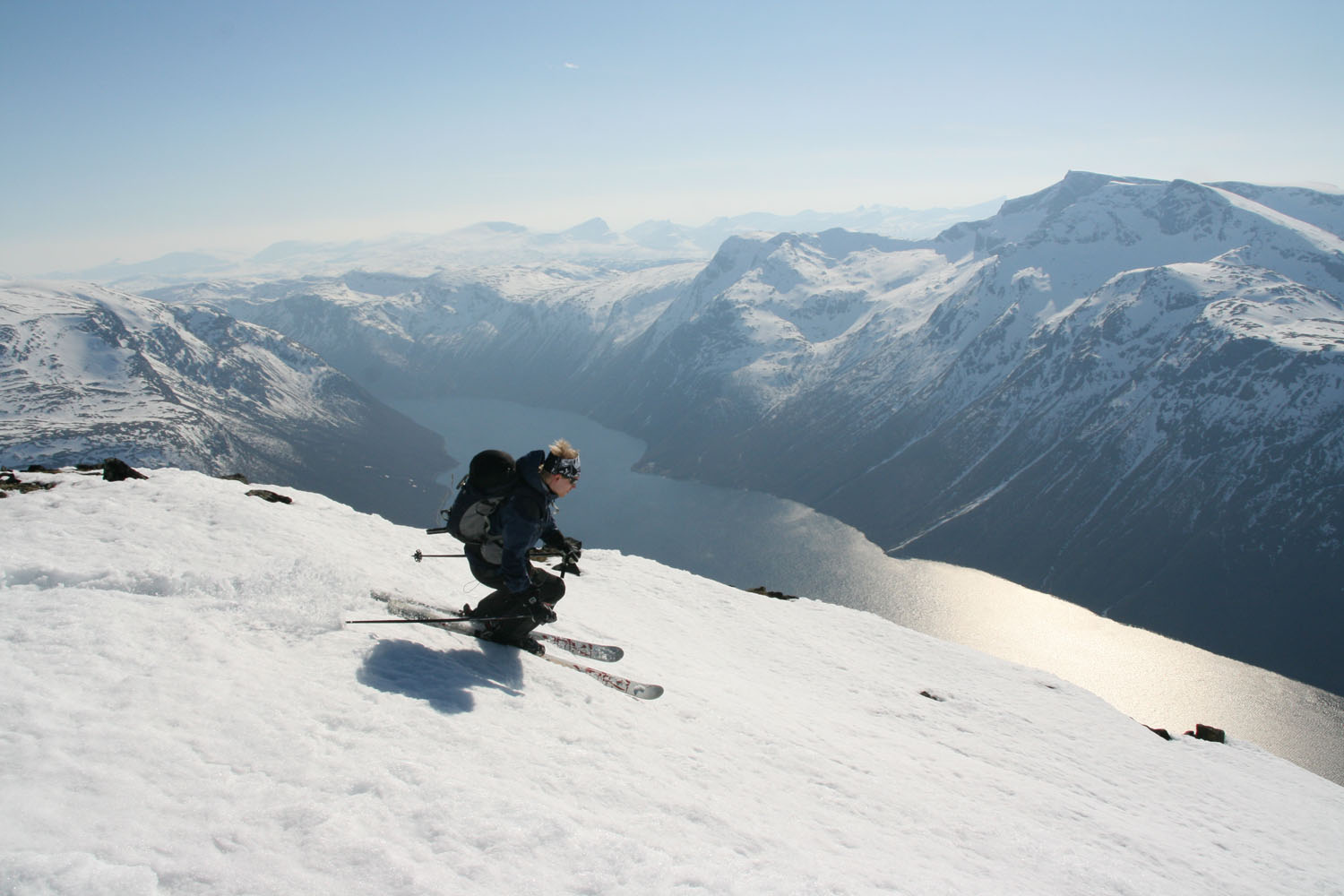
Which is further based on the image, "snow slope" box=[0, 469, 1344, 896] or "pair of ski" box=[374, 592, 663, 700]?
"pair of ski" box=[374, 592, 663, 700]

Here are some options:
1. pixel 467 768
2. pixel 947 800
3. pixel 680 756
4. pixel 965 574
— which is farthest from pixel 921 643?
pixel 965 574

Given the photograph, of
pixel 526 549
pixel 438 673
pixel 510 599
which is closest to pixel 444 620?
pixel 510 599

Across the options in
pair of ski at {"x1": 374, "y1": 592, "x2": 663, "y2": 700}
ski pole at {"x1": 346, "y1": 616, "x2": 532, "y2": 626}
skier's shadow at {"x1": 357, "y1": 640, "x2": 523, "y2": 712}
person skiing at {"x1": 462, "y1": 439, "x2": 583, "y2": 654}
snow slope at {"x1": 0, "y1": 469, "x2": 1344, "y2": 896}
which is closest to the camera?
snow slope at {"x1": 0, "y1": 469, "x2": 1344, "y2": 896}

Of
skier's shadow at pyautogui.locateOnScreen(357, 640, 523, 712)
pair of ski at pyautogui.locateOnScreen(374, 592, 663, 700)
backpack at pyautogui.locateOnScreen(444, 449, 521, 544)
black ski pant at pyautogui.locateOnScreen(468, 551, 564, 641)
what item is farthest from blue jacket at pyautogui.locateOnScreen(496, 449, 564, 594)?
pair of ski at pyautogui.locateOnScreen(374, 592, 663, 700)

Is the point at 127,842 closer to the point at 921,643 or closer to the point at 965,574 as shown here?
the point at 921,643

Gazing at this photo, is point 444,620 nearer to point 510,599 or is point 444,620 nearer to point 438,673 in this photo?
point 510,599

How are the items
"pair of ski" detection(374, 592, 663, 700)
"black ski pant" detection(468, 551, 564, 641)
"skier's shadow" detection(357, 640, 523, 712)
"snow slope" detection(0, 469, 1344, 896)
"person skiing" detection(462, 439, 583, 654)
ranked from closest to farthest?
1. "snow slope" detection(0, 469, 1344, 896)
2. "skier's shadow" detection(357, 640, 523, 712)
3. "person skiing" detection(462, 439, 583, 654)
4. "black ski pant" detection(468, 551, 564, 641)
5. "pair of ski" detection(374, 592, 663, 700)

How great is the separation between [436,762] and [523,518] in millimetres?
3829

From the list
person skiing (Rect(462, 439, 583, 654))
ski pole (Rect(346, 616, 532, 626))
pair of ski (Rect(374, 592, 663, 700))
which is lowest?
pair of ski (Rect(374, 592, 663, 700))

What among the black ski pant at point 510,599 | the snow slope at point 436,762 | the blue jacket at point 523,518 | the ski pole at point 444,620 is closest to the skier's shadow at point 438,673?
the snow slope at point 436,762

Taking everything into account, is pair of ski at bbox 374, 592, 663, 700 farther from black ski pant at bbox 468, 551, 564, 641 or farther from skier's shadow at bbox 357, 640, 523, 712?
skier's shadow at bbox 357, 640, 523, 712

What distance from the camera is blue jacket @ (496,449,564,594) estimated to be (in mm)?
10492

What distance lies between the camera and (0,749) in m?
5.66

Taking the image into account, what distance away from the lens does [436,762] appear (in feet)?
24.8
